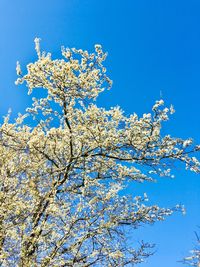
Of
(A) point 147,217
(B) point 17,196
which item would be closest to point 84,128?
(B) point 17,196

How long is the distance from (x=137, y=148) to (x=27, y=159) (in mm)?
4043

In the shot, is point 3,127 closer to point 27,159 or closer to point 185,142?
point 27,159

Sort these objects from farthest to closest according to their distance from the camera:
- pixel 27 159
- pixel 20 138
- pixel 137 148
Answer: pixel 27 159 → pixel 20 138 → pixel 137 148

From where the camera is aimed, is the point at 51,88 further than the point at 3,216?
Yes

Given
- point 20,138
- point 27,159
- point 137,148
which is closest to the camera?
point 137,148

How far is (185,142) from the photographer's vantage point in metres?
10.9

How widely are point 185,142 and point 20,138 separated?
5142 mm

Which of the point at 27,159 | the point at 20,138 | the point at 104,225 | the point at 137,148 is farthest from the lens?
the point at 27,159

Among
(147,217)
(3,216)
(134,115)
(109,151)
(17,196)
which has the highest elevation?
(134,115)

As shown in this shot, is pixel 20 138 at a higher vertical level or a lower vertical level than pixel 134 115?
lower

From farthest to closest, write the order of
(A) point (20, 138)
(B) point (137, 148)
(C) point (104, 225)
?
→ 1. (A) point (20, 138)
2. (B) point (137, 148)
3. (C) point (104, 225)

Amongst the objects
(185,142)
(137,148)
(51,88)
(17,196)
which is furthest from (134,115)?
(17,196)

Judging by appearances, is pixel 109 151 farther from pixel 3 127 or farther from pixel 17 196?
pixel 3 127

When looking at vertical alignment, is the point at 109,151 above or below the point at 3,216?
above
